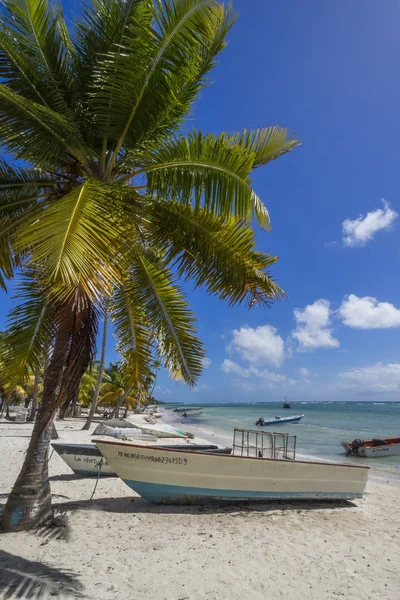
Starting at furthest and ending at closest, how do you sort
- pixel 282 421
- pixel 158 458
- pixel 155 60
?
1. pixel 282 421
2. pixel 158 458
3. pixel 155 60

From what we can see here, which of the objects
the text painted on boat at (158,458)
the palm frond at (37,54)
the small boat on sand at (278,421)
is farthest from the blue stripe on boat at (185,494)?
the small boat on sand at (278,421)

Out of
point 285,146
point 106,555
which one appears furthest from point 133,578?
point 285,146

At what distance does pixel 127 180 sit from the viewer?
5.38 m

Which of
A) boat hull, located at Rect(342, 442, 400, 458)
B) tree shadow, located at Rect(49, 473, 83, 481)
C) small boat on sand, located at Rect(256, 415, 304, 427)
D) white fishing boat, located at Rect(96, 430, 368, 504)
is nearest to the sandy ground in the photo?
white fishing boat, located at Rect(96, 430, 368, 504)

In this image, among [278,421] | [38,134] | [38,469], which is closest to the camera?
[38,134]

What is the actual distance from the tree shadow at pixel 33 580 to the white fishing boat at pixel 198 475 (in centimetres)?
284

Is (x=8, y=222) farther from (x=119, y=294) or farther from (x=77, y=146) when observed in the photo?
(x=119, y=294)

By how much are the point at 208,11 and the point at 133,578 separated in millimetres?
6701

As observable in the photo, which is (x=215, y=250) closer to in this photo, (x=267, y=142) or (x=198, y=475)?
(x=267, y=142)

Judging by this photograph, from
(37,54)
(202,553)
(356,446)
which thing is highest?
(37,54)

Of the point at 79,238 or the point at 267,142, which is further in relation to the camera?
the point at 267,142

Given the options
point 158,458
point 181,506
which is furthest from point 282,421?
point 158,458

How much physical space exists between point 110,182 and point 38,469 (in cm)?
444

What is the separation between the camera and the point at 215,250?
5.23 metres
